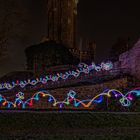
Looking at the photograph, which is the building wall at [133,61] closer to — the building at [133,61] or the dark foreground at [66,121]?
the building at [133,61]

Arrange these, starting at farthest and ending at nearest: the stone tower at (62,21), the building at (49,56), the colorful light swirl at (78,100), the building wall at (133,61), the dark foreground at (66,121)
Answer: the stone tower at (62,21) < the building at (49,56) < the building wall at (133,61) < the colorful light swirl at (78,100) < the dark foreground at (66,121)

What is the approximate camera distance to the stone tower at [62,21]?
275 ft

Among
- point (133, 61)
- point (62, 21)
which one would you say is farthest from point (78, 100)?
point (62, 21)

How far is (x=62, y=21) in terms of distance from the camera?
85.1 metres

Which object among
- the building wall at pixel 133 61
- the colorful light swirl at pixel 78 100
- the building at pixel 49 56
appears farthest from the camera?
the building at pixel 49 56

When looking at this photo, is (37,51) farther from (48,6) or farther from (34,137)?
(34,137)

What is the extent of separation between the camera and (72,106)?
73.4ft

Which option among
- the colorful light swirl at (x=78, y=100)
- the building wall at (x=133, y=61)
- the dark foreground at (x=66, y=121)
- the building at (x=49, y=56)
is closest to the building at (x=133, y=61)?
the building wall at (x=133, y=61)

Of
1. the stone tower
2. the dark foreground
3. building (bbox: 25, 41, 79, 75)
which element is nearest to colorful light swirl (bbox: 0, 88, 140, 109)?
the dark foreground

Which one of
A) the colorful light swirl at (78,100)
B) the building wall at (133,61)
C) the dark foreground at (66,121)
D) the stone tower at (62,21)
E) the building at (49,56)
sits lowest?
the dark foreground at (66,121)

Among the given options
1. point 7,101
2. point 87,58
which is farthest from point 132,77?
point 87,58

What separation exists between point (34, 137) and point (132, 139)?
3527 millimetres

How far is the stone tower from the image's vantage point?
83875 mm

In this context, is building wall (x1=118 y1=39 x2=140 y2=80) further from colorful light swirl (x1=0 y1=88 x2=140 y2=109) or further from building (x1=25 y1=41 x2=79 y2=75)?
building (x1=25 y1=41 x2=79 y2=75)
